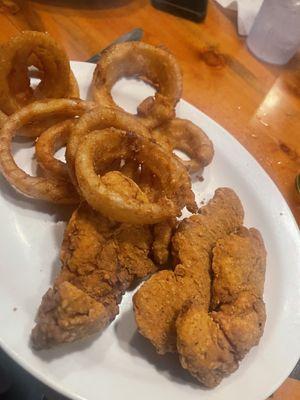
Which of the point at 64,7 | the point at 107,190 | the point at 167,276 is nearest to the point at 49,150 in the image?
the point at 107,190

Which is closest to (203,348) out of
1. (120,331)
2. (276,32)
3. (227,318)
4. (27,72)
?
(227,318)

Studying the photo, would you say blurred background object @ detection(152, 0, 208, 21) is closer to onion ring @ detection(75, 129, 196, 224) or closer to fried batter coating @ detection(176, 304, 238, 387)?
onion ring @ detection(75, 129, 196, 224)

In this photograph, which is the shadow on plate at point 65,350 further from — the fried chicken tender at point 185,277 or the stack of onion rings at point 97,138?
the stack of onion rings at point 97,138

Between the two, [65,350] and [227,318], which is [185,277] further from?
[65,350]

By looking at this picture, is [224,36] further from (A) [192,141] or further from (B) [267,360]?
(B) [267,360]

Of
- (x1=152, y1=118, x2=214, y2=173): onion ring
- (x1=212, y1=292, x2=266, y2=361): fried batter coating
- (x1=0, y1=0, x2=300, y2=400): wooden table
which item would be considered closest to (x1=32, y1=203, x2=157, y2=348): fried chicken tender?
(x1=212, y1=292, x2=266, y2=361): fried batter coating

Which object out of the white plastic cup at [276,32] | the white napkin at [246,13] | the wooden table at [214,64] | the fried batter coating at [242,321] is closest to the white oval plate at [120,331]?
the fried batter coating at [242,321]
